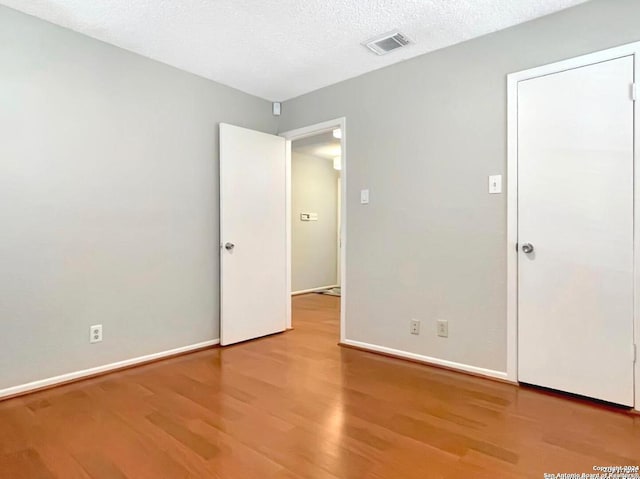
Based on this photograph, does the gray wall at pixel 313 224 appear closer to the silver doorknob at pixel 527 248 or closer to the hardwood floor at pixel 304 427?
the hardwood floor at pixel 304 427

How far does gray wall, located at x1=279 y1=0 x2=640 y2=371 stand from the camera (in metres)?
2.52

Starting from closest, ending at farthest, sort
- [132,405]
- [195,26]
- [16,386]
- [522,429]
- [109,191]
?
[522,429], [132,405], [16,386], [195,26], [109,191]

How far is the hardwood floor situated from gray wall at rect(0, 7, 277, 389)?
1.29ft

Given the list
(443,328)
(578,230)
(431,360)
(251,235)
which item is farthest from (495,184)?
(251,235)

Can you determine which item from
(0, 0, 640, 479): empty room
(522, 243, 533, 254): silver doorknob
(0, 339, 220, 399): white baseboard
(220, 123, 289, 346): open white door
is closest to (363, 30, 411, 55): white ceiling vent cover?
(0, 0, 640, 479): empty room

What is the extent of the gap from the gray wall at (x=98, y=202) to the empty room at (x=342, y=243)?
0.01 meters

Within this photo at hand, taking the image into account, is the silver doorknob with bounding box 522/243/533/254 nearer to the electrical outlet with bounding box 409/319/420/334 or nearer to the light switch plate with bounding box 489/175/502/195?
the light switch plate with bounding box 489/175/502/195

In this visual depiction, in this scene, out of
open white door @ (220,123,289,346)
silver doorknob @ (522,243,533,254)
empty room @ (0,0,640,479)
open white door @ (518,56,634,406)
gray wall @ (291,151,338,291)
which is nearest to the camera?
empty room @ (0,0,640,479)

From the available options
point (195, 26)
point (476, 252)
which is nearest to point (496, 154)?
point (476, 252)

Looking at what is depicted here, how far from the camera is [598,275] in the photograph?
2244 mm

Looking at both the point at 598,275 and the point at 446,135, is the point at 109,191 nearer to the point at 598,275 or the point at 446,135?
the point at 446,135

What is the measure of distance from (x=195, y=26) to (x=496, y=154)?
7.10ft

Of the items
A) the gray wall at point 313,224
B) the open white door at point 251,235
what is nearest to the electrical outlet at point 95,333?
the open white door at point 251,235

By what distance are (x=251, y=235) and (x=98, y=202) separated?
1307mm
